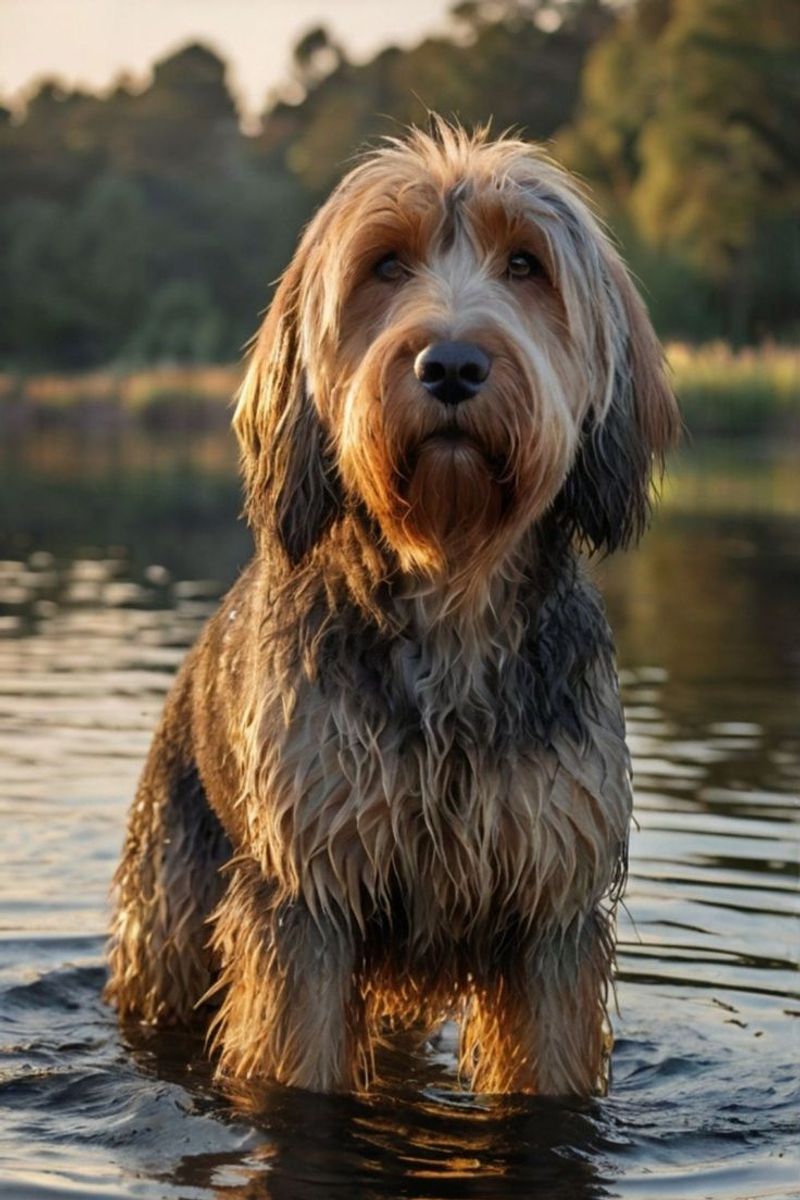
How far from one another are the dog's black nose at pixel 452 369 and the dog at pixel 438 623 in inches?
1.2

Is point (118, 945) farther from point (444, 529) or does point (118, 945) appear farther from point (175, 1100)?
point (444, 529)

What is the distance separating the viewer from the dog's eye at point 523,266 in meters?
4.96

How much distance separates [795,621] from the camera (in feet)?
47.1

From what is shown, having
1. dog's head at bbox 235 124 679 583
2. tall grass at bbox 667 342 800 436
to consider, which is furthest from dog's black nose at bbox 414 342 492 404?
tall grass at bbox 667 342 800 436

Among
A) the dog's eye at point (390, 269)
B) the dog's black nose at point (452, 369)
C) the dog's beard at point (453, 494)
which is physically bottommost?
the dog's beard at point (453, 494)

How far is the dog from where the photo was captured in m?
4.79

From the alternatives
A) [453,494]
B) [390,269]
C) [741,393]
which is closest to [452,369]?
[453,494]

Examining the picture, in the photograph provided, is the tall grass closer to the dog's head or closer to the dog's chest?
the dog's head

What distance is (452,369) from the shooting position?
4.53m

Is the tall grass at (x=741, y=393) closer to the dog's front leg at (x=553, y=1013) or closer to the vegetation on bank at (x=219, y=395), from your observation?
the vegetation on bank at (x=219, y=395)

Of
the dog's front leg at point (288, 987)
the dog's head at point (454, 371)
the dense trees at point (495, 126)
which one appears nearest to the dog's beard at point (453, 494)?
the dog's head at point (454, 371)

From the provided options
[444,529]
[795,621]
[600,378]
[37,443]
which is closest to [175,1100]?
[444,529]

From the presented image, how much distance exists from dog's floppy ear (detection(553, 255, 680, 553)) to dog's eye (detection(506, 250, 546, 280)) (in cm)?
20

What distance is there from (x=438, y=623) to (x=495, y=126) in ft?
201
